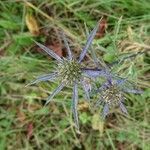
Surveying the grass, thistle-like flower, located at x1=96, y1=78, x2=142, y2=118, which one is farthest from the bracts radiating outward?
the grass

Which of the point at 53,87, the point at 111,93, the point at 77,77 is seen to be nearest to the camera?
the point at 77,77

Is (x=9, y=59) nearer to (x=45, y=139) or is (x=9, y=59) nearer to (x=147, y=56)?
(x=45, y=139)

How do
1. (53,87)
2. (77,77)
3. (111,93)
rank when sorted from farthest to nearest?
(53,87)
(111,93)
(77,77)

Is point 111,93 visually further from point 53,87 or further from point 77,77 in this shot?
point 53,87

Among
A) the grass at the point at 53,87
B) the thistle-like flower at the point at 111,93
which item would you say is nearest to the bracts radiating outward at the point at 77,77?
the thistle-like flower at the point at 111,93

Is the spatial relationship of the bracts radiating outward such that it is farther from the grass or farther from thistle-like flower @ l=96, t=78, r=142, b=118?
the grass

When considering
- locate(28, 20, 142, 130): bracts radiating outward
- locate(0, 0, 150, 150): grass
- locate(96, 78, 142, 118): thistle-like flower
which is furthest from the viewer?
locate(0, 0, 150, 150): grass

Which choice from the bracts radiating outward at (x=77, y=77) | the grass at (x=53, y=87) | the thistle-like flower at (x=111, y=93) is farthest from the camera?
the grass at (x=53, y=87)

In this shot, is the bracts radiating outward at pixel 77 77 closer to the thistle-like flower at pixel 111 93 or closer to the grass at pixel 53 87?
the thistle-like flower at pixel 111 93

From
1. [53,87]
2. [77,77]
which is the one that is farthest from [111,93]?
[53,87]
